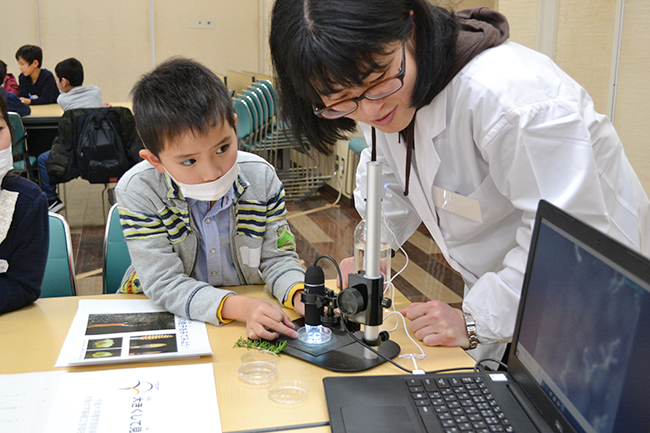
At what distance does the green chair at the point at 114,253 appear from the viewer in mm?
1664

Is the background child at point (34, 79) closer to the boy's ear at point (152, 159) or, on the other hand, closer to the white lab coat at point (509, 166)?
the boy's ear at point (152, 159)

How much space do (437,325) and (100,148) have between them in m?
3.40

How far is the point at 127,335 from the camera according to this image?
1142 mm

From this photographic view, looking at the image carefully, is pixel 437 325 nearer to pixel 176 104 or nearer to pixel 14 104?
pixel 176 104

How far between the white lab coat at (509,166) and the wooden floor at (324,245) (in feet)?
4.27

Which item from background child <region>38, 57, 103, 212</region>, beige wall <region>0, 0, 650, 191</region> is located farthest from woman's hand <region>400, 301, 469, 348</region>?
beige wall <region>0, 0, 650, 191</region>

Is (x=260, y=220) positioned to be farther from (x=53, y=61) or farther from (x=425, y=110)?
(x=53, y=61)

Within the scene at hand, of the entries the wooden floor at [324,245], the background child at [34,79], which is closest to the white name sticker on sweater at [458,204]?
the wooden floor at [324,245]

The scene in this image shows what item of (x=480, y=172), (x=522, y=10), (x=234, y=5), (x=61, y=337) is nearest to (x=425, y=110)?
(x=480, y=172)

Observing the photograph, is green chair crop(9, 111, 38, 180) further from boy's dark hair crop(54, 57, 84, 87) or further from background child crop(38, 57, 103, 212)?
boy's dark hair crop(54, 57, 84, 87)

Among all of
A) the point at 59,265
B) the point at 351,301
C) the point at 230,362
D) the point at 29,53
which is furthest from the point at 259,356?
the point at 29,53

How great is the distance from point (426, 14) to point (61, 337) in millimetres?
926

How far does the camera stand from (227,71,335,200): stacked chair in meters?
4.46

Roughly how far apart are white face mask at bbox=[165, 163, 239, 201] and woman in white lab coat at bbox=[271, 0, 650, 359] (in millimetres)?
197
